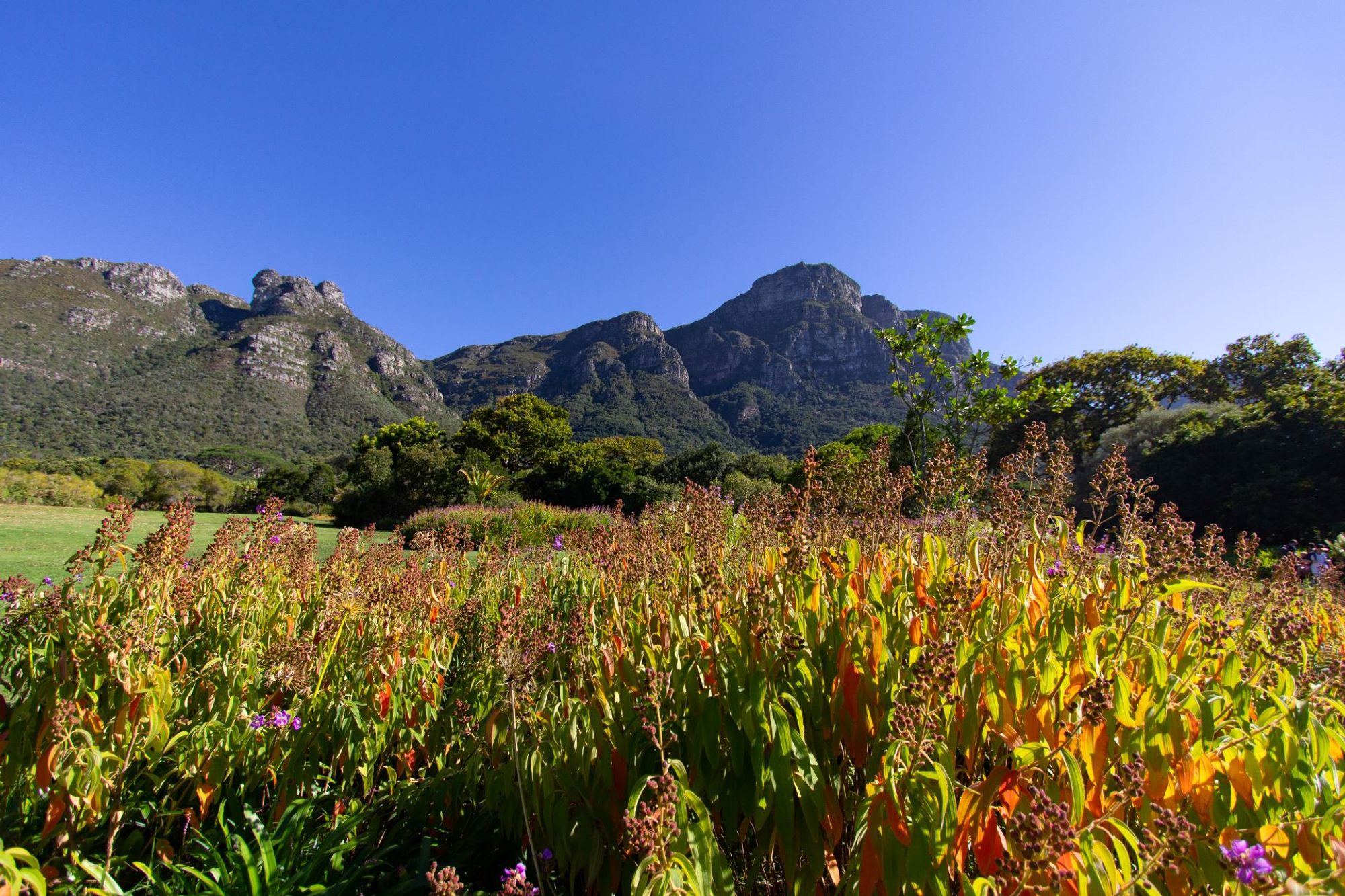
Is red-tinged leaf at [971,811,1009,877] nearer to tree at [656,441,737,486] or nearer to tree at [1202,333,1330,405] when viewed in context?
tree at [656,441,737,486]

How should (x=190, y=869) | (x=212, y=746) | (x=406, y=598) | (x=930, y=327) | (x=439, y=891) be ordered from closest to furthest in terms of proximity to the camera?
(x=439, y=891), (x=190, y=869), (x=212, y=746), (x=406, y=598), (x=930, y=327)

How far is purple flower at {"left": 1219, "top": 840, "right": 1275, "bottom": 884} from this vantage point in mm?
668

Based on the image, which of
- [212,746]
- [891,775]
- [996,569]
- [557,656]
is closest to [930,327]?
[996,569]

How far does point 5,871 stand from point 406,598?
191 centimetres

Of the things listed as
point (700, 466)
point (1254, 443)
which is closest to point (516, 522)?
point (700, 466)

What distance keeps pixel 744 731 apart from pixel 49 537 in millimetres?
9508

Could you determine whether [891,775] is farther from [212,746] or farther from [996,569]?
[212,746]

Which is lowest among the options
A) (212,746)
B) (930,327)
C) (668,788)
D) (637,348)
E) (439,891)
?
(212,746)

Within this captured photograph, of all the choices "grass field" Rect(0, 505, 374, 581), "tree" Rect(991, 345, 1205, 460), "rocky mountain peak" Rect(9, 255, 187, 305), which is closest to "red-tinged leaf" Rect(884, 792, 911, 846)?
"grass field" Rect(0, 505, 374, 581)

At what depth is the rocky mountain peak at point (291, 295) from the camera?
78.6 metres

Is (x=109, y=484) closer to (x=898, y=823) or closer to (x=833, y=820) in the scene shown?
(x=833, y=820)

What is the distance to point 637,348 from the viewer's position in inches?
3696

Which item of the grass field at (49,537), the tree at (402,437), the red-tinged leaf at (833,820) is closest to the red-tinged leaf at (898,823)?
the red-tinged leaf at (833,820)

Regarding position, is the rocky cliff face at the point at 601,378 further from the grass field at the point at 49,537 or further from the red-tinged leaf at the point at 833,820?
the red-tinged leaf at the point at 833,820
